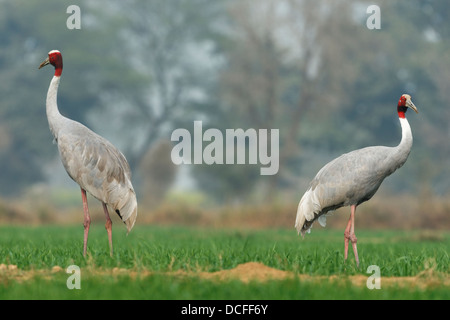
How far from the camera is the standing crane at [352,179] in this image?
28.7 ft

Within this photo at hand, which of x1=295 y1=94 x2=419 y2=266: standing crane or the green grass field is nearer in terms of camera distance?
the green grass field

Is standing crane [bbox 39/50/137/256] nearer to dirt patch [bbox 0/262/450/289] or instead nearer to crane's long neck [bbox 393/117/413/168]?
dirt patch [bbox 0/262/450/289]

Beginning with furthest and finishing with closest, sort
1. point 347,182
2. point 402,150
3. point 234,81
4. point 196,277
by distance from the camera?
point 234,81, point 347,182, point 402,150, point 196,277

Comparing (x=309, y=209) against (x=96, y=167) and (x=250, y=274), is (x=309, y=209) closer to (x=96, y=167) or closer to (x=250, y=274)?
(x=96, y=167)

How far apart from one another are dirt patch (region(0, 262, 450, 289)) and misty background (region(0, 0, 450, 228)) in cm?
2674

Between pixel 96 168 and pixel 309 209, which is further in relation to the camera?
pixel 309 209

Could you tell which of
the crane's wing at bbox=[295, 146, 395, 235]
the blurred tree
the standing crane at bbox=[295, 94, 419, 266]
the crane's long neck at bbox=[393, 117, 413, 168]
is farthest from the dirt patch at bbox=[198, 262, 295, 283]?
the blurred tree

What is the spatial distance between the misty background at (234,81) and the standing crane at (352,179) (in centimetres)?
2469

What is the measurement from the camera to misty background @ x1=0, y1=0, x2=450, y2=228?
3531 cm

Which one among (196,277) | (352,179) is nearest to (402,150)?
(352,179)

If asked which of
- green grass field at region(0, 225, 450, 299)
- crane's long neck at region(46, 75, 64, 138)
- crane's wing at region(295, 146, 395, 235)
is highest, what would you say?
crane's long neck at region(46, 75, 64, 138)

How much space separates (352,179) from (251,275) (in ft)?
8.83

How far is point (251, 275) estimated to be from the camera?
6547 mm

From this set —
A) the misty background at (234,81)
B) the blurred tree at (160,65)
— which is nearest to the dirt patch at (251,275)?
the misty background at (234,81)
